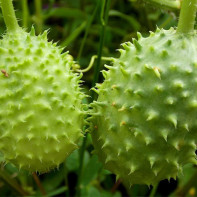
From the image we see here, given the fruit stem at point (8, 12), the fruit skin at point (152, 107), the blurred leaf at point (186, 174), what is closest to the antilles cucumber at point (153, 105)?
the fruit skin at point (152, 107)

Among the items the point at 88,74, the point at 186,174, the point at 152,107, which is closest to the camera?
the point at 152,107

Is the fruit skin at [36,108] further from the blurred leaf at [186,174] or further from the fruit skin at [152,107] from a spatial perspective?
the blurred leaf at [186,174]

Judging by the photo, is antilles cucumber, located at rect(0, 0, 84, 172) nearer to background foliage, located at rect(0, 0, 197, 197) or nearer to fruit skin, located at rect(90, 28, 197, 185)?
fruit skin, located at rect(90, 28, 197, 185)

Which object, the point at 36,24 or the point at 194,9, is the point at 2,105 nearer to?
the point at 194,9

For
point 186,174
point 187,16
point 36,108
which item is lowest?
point 186,174

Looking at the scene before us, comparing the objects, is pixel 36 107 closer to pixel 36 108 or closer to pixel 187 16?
pixel 36 108

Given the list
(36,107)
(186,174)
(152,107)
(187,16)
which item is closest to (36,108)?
(36,107)

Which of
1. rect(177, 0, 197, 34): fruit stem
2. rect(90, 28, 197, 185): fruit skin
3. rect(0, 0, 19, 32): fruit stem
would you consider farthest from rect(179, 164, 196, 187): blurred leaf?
rect(0, 0, 19, 32): fruit stem
